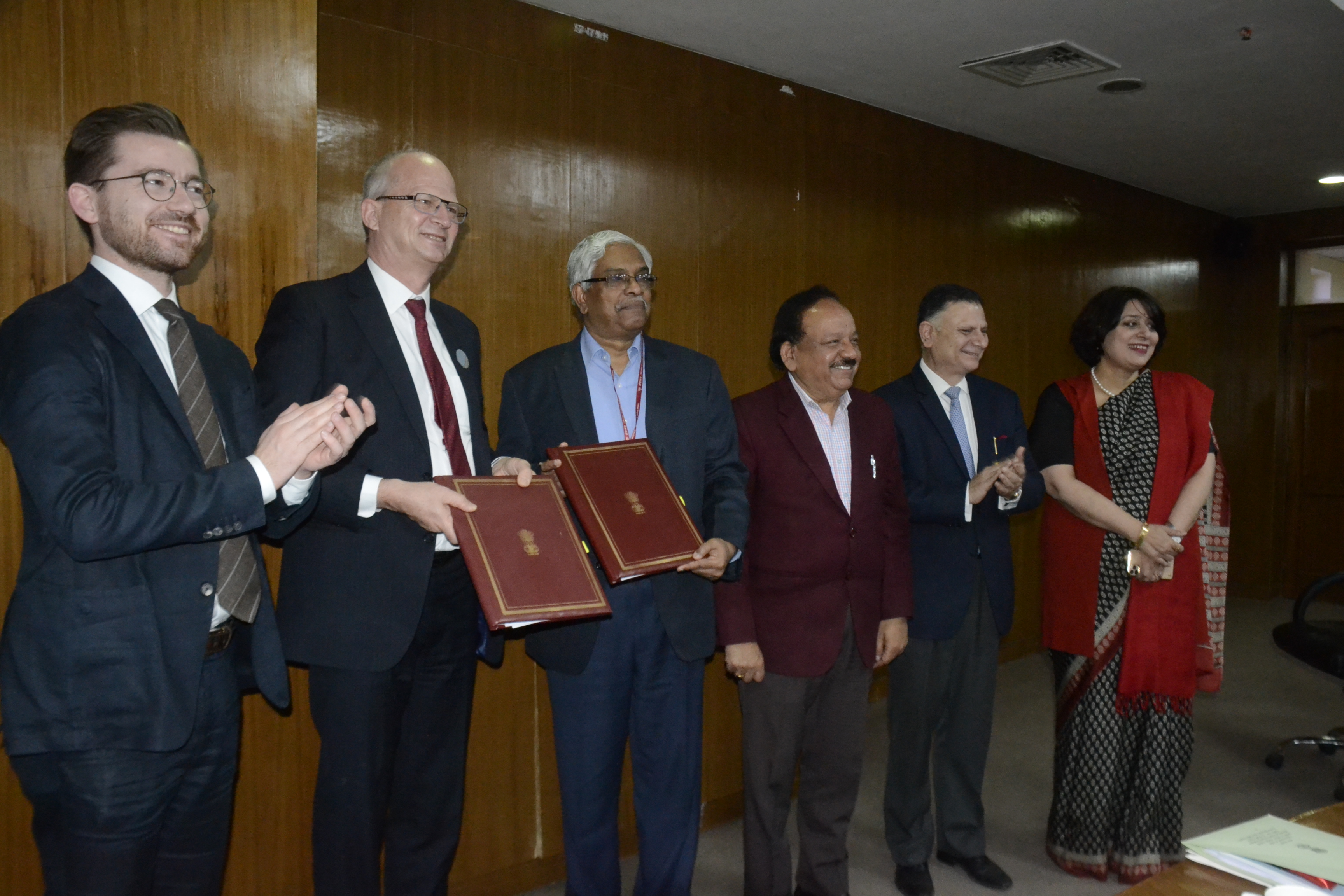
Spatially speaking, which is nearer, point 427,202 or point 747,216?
point 427,202

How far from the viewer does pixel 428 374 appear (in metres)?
2.18

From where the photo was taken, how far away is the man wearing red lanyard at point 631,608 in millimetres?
2410

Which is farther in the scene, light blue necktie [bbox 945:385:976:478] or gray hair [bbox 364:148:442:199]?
light blue necktie [bbox 945:385:976:478]

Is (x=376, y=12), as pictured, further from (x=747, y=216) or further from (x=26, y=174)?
(x=747, y=216)

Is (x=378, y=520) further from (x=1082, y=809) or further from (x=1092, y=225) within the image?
(x=1092, y=225)

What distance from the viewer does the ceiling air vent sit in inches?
159

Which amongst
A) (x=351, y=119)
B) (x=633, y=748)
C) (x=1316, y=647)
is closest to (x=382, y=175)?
(x=351, y=119)

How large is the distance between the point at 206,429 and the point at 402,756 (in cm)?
90

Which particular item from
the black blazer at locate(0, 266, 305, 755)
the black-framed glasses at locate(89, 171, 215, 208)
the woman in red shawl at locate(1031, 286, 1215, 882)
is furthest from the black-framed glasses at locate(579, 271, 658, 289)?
the woman in red shawl at locate(1031, 286, 1215, 882)

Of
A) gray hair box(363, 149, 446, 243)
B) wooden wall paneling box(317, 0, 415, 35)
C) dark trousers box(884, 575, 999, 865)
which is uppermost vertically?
wooden wall paneling box(317, 0, 415, 35)

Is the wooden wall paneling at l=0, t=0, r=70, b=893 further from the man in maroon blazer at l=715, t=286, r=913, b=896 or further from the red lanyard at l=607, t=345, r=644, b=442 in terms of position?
the man in maroon blazer at l=715, t=286, r=913, b=896

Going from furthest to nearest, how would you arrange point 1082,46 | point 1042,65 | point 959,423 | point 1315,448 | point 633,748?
point 1315,448 < point 1042,65 < point 1082,46 < point 959,423 < point 633,748

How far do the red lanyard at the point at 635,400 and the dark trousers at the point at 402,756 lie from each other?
1.88ft

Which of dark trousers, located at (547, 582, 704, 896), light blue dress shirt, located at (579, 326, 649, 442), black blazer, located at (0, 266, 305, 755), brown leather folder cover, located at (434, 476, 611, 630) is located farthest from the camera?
light blue dress shirt, located at (579, 326, 649, 442)
